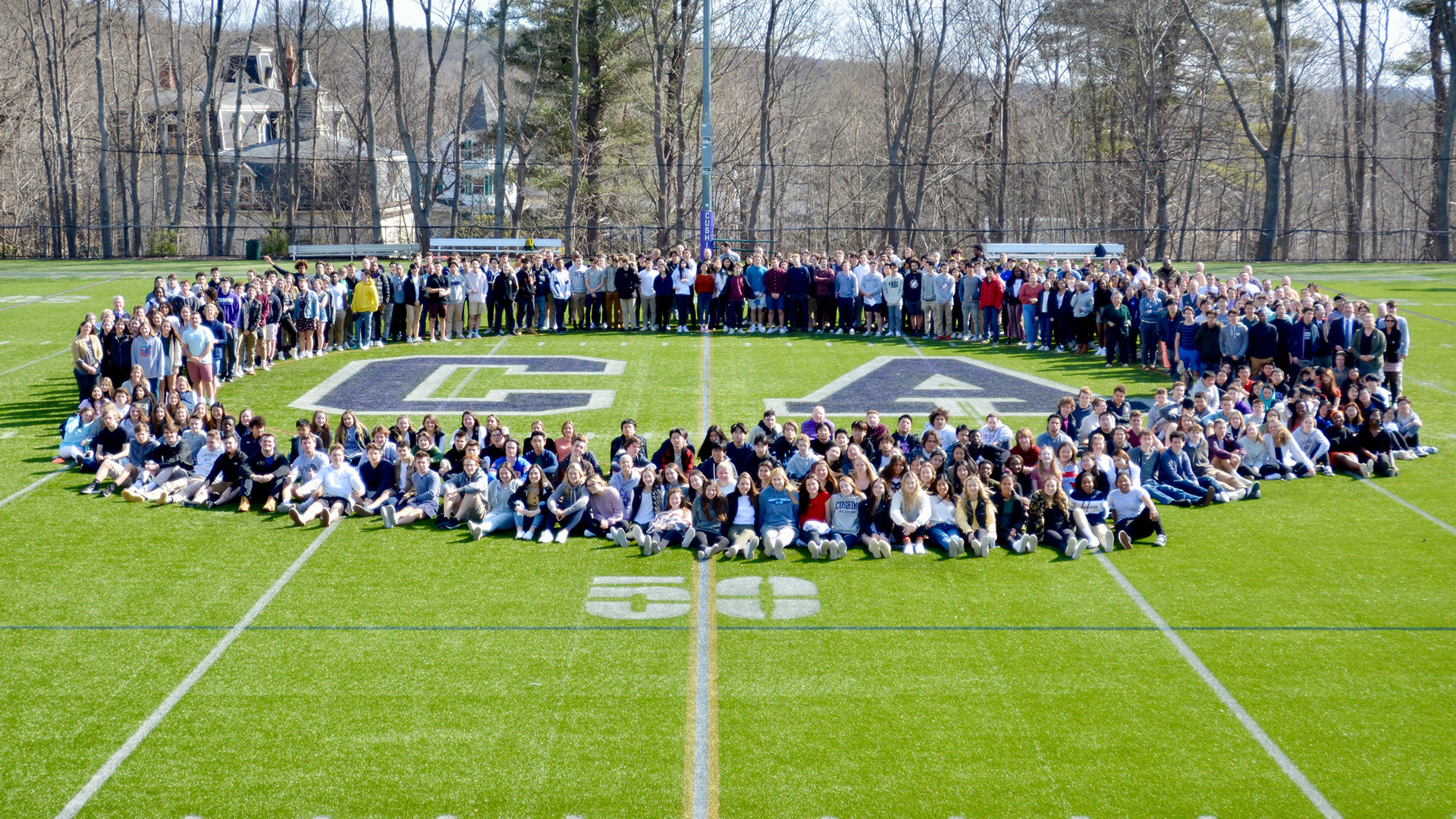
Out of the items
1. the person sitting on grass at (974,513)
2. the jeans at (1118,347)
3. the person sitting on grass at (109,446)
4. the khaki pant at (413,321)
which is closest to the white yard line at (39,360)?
the khaki pant at (413,321)

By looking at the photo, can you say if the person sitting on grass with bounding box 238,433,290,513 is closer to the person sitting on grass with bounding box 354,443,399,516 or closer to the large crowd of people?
the large crowd of people

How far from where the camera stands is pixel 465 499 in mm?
12680

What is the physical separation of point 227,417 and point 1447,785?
40.4 ft

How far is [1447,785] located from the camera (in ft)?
23.9

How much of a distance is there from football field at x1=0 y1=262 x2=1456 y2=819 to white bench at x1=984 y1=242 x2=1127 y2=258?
65.8ft

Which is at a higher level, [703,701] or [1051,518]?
[1051,518]

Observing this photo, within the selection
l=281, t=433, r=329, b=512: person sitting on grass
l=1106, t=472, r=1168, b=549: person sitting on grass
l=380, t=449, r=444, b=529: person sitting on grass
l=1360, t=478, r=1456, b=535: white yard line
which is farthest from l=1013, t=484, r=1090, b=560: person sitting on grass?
l=281, t=433, r=329, b=512: person sitting on grass

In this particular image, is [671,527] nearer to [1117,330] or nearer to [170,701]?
[170,701]

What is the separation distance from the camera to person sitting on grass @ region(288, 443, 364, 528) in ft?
41.9

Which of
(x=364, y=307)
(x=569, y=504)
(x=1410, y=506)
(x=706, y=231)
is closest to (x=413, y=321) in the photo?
(x=364, y=307)

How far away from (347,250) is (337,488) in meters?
26.9

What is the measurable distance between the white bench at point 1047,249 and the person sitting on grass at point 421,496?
79.6 ft

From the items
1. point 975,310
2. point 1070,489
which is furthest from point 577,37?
point 1070,489

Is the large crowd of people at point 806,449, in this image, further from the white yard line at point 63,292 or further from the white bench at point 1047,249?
the white bench at point 1047,249
